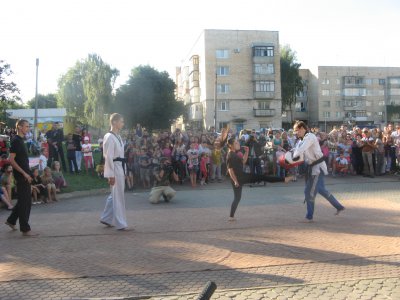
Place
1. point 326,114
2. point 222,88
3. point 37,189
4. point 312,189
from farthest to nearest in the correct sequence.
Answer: point 326,114, point 222,88, point 37,189, point 312,189

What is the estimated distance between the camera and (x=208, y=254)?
20.2 feet

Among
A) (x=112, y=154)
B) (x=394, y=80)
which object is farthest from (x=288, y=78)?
(x=112, y=154)

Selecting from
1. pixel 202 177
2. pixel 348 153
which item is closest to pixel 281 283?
pixel 202 177

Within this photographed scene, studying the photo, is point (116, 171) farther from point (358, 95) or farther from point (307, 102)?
point (358, 95)

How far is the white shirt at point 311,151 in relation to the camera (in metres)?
8.27

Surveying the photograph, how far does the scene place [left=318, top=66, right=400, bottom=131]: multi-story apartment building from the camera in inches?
3642

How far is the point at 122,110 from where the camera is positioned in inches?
2231

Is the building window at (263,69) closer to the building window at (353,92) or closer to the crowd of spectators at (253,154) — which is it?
the building window at (353,92)

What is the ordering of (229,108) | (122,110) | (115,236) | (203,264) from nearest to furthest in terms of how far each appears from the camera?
(203,264) < (115,236) < (122,110) < (229,108)

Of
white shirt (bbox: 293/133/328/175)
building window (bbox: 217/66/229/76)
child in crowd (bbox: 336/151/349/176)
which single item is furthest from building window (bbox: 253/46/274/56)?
white shirt (bbox: 293/133/328/175)

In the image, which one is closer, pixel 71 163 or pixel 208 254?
pixel 208 254

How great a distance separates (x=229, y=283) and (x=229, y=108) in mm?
62677

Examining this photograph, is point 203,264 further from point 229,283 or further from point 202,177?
point 202,177

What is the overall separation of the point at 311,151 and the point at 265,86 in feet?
197
